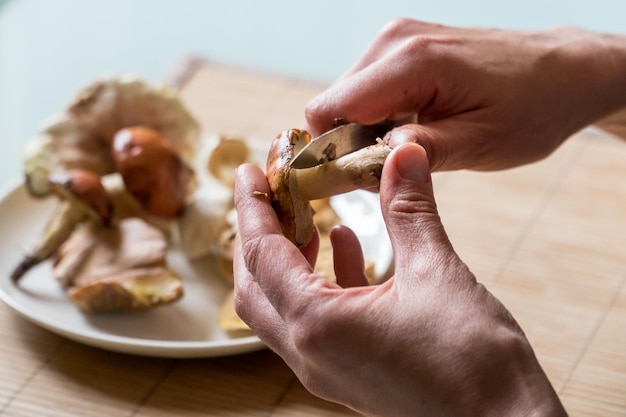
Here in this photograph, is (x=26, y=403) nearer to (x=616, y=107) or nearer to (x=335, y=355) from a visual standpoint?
(x=335, y=355)

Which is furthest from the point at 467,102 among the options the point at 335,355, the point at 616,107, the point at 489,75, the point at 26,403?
the point at 26,403

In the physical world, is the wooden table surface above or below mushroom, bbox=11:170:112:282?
below

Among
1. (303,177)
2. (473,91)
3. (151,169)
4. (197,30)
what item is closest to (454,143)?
(473,91)

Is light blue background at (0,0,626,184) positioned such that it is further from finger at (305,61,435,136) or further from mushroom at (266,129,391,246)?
mushroom at (266,129,391,246)

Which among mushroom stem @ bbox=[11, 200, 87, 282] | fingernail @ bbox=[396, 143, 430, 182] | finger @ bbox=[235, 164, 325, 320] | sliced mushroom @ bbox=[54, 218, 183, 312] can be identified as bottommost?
sliced mushroom @ bbox=[54, 218, 183, 312]

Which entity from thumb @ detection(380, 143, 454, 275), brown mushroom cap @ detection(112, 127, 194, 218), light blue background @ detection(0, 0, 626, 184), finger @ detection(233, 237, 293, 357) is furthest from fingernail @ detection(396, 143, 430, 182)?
light blue background @ detection(0, 0, 626, 184)

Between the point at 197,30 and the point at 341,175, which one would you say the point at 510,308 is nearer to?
the point at 341,175

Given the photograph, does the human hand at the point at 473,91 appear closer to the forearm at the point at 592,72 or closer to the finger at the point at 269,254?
the forearm at the point at 592,72
